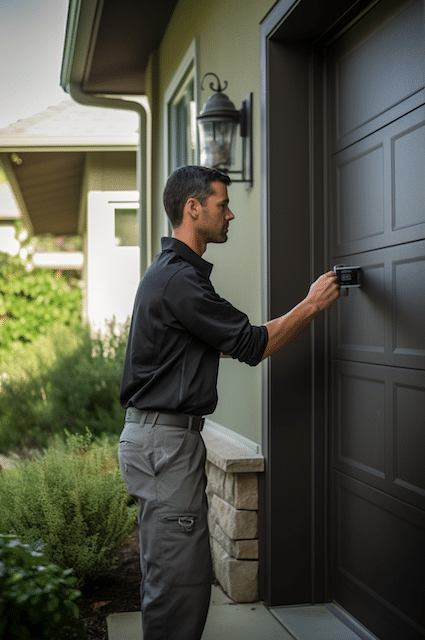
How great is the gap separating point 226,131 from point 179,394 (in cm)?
183

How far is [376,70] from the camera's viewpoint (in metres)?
2.96

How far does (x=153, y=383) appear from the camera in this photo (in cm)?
263

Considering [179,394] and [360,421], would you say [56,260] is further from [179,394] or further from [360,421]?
[179,394]

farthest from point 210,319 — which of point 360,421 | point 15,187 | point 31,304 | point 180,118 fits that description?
point 31,304

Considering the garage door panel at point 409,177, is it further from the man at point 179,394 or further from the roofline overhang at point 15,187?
the roofline overhang at point 15,187

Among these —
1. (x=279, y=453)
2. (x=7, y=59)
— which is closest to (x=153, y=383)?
(x=279, y=453)

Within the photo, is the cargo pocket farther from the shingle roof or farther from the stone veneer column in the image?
the shingle roof

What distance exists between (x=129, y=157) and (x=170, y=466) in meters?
9.40

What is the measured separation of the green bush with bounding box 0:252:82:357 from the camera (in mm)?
14613

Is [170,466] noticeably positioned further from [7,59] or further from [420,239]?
[7,59]

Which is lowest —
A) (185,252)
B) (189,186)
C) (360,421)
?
(360,421)

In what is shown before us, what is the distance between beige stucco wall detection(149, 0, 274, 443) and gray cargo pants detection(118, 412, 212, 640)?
41.8 inches

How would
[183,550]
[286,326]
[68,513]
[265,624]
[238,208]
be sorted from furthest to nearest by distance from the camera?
[238,208], [68,513], [265,624], [286,326], [183,550]

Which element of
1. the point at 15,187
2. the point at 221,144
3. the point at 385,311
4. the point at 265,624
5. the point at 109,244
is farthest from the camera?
the point at 15,187
